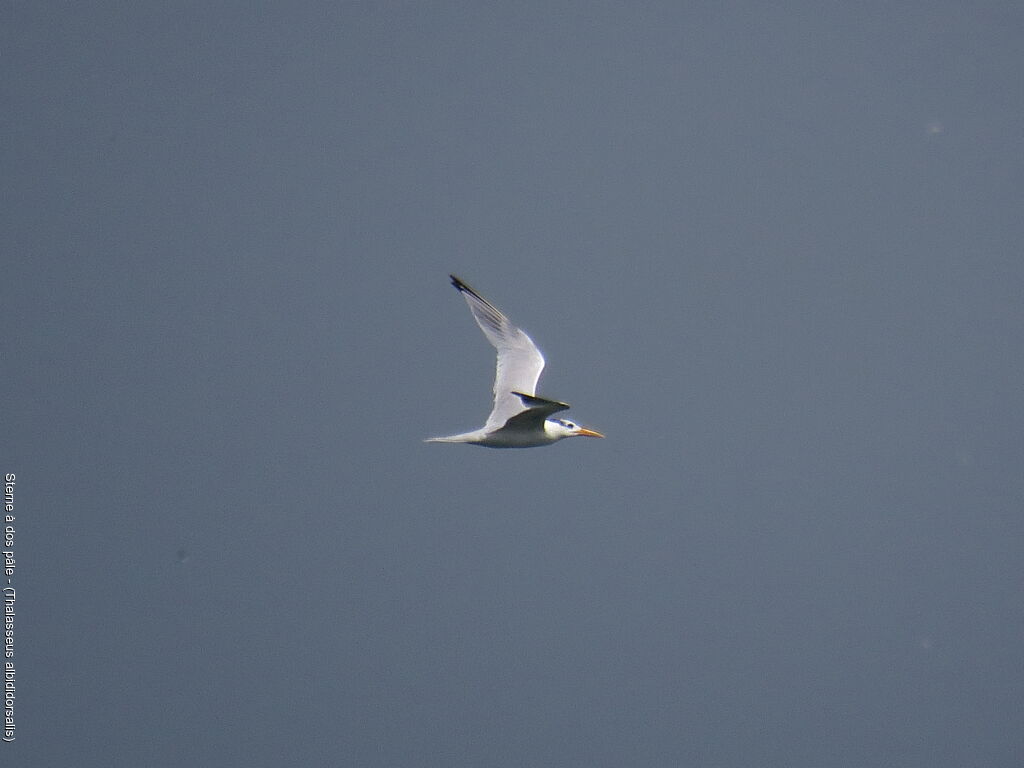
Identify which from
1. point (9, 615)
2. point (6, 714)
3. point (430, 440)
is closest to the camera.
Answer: point (430, 440)

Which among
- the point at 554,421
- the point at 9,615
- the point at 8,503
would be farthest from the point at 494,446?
the point at 9,615

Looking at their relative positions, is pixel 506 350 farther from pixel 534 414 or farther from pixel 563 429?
pixel 534 414

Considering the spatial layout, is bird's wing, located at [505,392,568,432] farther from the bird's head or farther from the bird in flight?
the bird's head

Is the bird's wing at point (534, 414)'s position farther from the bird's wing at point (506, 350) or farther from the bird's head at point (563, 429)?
the bird's wing at point (506, 350)

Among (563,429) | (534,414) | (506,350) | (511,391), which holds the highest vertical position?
(506,350)

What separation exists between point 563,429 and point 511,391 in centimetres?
67

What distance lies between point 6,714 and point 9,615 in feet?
6.32

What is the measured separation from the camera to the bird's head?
11.9m

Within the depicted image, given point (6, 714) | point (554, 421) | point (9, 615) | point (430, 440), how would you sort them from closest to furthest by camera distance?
point (430, 440) → point (554, 421) → point (6, 714) → point (9, 615)

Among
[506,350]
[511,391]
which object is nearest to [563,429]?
[511,391]

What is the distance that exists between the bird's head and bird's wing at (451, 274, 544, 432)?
1.68 ft

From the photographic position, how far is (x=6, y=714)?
59.7 ft

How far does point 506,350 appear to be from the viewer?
12781 millimetres

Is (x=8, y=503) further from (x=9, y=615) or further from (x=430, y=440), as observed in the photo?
(x=430, y=440)
